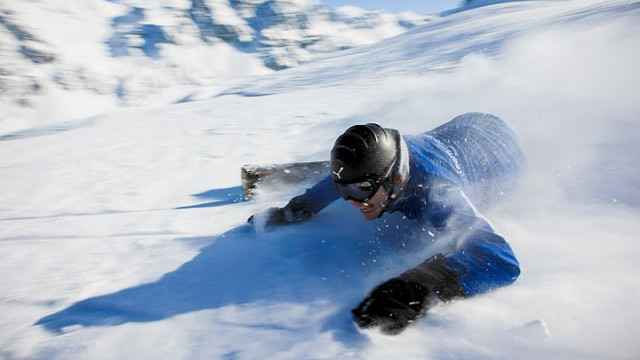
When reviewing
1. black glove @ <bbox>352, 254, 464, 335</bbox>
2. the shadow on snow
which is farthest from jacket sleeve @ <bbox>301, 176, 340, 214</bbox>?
black glove @ <bbox>352, 254, 464, 335</bbox>

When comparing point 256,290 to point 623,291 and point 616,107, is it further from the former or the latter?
point 616,107

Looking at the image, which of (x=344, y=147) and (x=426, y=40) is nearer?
(x=344, y=147)

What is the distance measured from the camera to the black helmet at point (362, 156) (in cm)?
177

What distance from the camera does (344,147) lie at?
179cm

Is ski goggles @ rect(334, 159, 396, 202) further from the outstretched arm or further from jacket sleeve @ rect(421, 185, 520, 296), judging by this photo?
→ the outstretched arm

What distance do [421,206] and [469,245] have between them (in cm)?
29

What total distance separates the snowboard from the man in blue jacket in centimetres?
121

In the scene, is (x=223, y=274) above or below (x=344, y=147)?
below

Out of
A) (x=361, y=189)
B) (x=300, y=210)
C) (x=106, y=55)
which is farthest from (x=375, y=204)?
(x=106, y=55)

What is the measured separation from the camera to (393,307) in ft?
5.14

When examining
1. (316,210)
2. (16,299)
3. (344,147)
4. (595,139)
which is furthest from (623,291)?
(16,299)

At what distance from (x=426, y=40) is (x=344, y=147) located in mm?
14721

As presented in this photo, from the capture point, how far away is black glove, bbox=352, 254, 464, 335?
1.56m

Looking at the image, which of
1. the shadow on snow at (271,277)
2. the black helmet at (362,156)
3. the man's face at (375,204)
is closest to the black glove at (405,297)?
the shadow on snow at (271,277)
